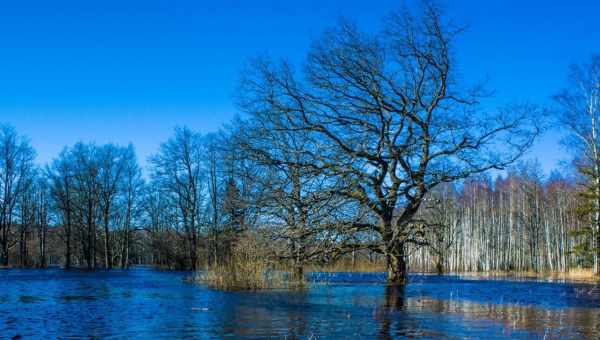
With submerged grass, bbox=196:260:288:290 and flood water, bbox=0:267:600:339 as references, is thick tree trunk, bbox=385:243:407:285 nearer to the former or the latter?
flood water, bbox=0:267:600:339

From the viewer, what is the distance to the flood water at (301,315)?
9773 mm

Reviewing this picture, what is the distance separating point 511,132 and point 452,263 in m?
41.5

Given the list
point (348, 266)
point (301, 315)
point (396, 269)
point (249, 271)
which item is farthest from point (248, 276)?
point (301, 315)

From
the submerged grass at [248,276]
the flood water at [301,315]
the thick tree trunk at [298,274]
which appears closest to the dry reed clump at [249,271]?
the submerged grass at [248,276]

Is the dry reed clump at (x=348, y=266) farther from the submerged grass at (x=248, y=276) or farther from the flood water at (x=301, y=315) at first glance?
the flood water at (x=301, y=315)

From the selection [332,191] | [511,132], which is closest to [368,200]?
[332,191]

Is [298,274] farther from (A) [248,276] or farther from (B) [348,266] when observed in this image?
(B) [348,266]

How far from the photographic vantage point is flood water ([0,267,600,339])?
32.1ft

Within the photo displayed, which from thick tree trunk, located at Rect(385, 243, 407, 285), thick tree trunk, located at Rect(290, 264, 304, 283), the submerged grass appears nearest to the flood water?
the submerged grass

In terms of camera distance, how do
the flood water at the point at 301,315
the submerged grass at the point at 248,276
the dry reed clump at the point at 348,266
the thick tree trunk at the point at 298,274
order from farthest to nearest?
the dry reed clump at the point at 348,266, the thick tree trunk at the point at 298,274, the submerged grass at the point at 248,276, the flood water at the point at 301,315

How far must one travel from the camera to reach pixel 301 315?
12.3 meters

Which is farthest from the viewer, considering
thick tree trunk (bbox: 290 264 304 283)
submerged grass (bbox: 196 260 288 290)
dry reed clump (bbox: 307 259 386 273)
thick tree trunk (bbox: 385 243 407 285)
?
dry reed clump (bbox: 307 259 386 273)

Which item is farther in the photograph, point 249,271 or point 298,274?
point 298,274

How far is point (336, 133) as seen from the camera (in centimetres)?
2183
